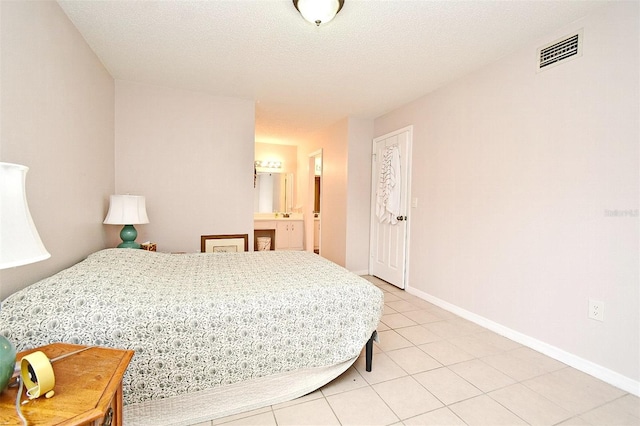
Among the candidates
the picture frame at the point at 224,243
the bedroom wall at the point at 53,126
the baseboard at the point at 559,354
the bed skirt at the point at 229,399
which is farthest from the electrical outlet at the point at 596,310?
the bedroom wall at the point at 53,126

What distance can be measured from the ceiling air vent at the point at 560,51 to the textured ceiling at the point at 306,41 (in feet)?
0.40

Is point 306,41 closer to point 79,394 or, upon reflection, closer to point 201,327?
point 201,327

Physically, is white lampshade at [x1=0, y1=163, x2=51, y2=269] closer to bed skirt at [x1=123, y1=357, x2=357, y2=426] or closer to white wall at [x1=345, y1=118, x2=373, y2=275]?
bed skirt at [x1=123, y1=357, x2=357, y2=426]

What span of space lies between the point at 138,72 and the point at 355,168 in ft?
9.25

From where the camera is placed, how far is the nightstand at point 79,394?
0.77 metres

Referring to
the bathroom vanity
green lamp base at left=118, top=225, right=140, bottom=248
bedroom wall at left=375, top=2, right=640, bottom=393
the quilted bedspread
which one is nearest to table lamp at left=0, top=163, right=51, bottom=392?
the quilted bedspread

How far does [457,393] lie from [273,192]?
505cm

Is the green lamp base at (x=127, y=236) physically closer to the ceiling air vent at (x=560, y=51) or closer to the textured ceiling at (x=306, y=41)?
the textured ceiling at (x=306, y=41)

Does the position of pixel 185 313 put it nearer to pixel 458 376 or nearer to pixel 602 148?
pixel 458 376

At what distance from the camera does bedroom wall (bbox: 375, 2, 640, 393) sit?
1761 millimetres

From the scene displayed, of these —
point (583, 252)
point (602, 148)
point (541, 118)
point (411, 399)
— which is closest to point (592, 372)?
point (583, 252)

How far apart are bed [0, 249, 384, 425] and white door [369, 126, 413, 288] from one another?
2.02 meters

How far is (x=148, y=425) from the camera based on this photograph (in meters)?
1.38

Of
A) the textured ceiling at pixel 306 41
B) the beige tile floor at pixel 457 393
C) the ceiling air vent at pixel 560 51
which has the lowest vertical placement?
the beige tile floor at pixel 457 393
